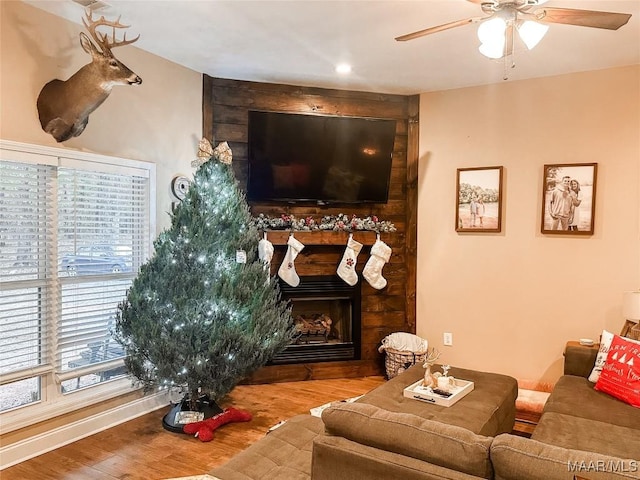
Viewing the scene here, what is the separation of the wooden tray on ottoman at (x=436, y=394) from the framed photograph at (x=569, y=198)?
6.14 ft

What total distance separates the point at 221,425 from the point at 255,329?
74cm

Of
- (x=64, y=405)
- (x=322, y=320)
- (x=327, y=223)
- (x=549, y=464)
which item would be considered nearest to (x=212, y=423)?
(x=64, y=405)

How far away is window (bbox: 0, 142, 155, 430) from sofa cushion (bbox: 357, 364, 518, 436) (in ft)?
6.41

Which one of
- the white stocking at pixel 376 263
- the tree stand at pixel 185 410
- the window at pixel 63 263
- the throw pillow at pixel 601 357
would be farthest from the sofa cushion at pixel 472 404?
the window at pixel 63 263

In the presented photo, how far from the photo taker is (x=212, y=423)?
11.1ft

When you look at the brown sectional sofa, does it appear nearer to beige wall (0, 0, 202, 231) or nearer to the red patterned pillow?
the red patterned pillow

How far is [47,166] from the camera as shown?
311 centimetres

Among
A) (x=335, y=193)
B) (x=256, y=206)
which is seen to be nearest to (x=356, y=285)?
(x=335, y=193)

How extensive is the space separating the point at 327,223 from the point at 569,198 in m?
2.12

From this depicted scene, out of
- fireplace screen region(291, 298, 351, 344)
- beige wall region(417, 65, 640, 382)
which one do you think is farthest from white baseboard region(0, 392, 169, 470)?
beige wall region(417, 65, 640, 382)

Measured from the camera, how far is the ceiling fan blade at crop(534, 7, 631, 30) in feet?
7.21

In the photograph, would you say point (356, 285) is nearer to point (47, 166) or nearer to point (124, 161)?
point (124, 161)

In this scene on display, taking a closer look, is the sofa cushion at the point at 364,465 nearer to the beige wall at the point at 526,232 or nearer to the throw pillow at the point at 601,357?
the throw pillow at the point at 601,357

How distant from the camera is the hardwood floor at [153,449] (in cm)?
283
